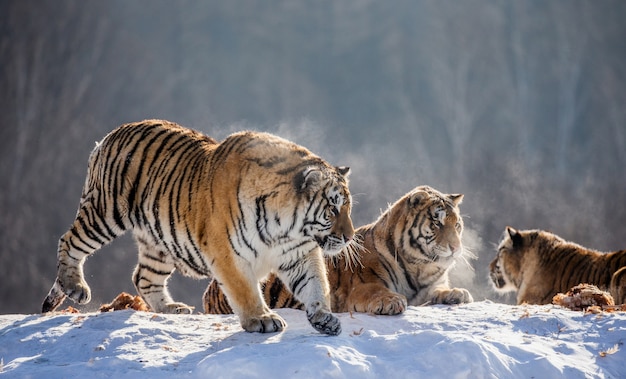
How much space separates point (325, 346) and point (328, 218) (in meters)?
0.77

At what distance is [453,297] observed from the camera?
4285mm


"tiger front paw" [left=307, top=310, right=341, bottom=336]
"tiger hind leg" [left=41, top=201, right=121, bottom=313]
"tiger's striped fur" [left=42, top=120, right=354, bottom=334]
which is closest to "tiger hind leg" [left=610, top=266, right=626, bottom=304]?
"tiger's striped fur" [left=42, top=120, right=354, bottom=334]

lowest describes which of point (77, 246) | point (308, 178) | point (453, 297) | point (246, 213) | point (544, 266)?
point (544, 266)

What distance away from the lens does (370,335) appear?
10.2ft

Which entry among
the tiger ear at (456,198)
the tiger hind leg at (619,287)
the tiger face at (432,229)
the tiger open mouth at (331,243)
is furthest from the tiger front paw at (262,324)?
the tiger hind leg at (619,287)

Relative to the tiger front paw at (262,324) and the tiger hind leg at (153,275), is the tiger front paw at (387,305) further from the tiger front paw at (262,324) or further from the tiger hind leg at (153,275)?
the tiger hind leg at (153,275)

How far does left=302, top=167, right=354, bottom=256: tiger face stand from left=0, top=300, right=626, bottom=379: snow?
1.39 ft

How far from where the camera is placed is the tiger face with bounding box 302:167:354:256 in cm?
336

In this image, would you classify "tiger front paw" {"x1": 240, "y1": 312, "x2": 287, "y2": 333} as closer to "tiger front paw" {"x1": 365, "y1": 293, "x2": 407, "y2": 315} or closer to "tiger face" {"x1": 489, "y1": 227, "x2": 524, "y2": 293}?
"tiger front paw" {"x1": 365, "y1": 293, "x2": 407, "y2": 315}

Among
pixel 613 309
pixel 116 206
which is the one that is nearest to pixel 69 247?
pixel 116 206

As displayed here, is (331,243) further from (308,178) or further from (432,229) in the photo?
(432,229)

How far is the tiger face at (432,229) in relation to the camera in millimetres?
4331

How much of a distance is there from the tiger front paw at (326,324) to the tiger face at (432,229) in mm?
1387

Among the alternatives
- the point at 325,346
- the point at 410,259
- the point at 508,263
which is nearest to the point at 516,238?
the point at 508,263
